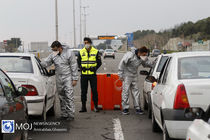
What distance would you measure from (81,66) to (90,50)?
481 millimetres

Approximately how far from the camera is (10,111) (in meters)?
5.45

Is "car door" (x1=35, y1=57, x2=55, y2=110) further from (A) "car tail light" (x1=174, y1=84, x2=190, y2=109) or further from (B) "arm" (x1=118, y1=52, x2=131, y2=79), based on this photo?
(A) "car tail light" (x1=174, y1=84, x2=190, y2=109)

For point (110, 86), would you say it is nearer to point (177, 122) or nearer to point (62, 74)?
point (62, 74)

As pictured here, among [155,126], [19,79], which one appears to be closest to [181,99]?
[155,126]

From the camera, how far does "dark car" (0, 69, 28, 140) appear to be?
16.5 feet

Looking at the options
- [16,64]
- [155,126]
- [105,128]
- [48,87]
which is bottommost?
[105,128]

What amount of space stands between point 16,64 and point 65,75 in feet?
4.44

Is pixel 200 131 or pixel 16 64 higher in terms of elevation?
pixel 16 64

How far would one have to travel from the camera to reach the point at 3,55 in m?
9.85

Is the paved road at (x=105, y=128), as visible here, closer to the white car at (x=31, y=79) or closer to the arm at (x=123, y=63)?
the white car at (x=31, y=79)

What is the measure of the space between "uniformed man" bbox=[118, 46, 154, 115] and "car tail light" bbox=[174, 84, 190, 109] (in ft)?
17.2

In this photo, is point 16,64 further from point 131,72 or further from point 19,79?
point 131,72

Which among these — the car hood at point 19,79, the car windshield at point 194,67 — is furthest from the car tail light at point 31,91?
the car windshield at point 194,67

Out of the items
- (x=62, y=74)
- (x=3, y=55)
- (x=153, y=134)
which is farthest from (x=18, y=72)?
(x=153, y=134)
